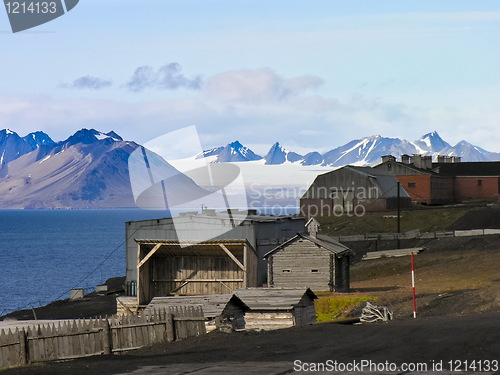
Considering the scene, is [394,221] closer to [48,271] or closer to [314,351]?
[48,271]

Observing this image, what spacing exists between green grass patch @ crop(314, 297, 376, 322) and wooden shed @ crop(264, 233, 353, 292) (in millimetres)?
4314

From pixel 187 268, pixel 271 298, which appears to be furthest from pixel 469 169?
pixel 271 298

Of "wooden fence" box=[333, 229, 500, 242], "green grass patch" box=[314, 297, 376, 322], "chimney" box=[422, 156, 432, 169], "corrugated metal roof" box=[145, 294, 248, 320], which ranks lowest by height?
"green grass patch" box=[314, 297, 376, 322]

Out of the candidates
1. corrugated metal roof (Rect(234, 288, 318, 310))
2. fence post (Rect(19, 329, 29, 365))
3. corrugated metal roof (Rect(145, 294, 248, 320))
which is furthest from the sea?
fence post (Rect(19, 329, 29, 365))

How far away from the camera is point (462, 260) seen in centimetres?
6350

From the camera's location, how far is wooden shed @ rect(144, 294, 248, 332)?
2902cm

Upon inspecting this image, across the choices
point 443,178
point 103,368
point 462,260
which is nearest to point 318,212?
point 443,178

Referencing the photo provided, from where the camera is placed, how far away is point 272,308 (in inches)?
1291

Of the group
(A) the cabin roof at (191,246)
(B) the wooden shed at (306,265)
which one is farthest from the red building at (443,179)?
(A) the cabin roof at (191,246)

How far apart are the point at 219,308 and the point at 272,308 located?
3.33 m

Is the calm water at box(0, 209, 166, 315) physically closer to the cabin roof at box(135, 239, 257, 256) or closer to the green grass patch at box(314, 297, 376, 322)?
the cabin roof at box(135, 239, 257, 256)

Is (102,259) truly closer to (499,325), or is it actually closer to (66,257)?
(66,257)

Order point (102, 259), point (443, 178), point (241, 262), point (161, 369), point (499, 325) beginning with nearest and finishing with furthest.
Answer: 1. point (161, 369)
2. point (499, 325)
3. point (241, 262)
4. point (443, 178)
5. point (102, 259)

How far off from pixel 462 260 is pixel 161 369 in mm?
47634
